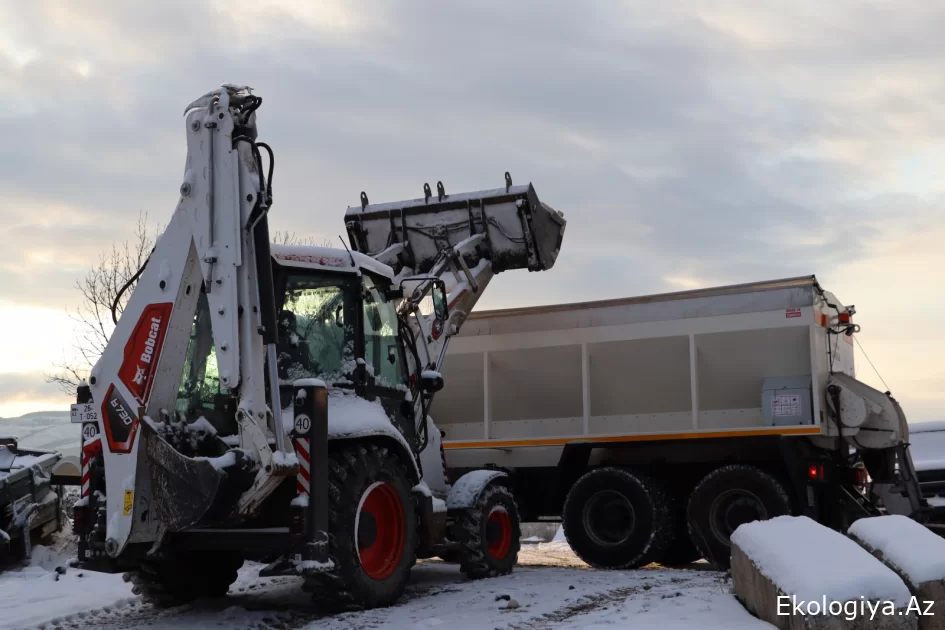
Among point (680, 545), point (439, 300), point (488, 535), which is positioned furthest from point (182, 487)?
point (680, 545)

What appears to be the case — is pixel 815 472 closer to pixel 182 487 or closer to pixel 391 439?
pixel 391 439

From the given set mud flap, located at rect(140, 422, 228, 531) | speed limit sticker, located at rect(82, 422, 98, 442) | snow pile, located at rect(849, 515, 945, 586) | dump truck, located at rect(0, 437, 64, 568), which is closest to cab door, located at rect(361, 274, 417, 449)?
mud flap, located at rect(140, 422, 228, 531)

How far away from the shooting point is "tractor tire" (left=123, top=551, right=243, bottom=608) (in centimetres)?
924

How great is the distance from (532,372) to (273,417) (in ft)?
21.5

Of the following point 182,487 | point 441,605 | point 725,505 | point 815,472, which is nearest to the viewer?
point 182,487

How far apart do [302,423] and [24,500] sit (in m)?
6.44

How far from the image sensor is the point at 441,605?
29.0 feet

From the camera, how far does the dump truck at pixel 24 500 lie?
12.4 metres

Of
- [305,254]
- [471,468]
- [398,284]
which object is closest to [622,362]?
[471,468]

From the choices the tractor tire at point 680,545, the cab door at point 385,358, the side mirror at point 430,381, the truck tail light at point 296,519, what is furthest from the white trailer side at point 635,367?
the truck tail light at point 296,519

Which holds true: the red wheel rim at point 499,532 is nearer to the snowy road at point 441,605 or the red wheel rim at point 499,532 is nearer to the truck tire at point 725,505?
the snowy road at point 441,605

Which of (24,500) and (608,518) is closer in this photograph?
(24,500)

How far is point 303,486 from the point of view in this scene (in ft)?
26.1

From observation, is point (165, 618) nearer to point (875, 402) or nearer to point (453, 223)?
point (453, 223)
